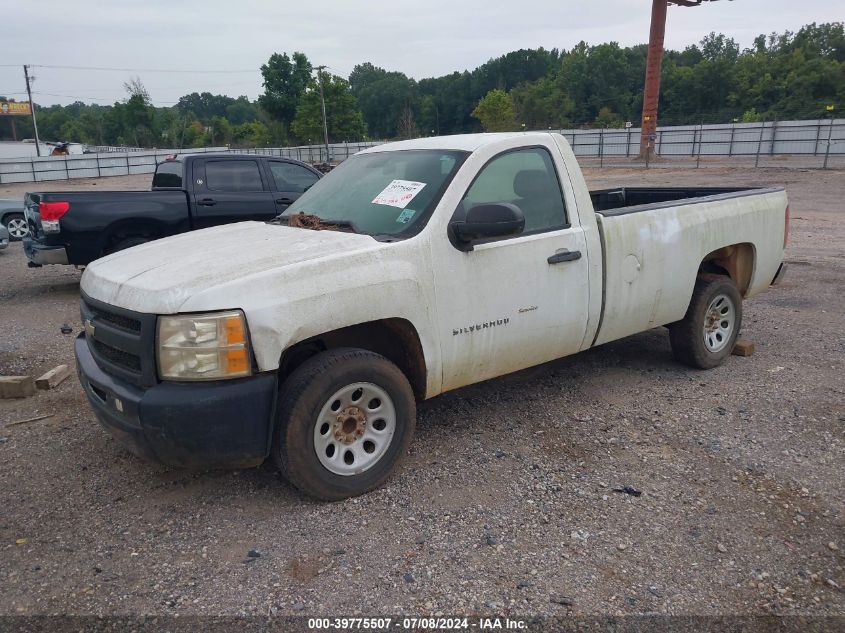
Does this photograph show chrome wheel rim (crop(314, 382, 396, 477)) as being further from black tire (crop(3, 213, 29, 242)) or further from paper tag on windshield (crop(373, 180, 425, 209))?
black tire (crop(3, 213, 29, 242))

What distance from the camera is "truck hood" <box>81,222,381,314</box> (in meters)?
3.10

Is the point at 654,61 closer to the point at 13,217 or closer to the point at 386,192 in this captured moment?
the point at 13,217

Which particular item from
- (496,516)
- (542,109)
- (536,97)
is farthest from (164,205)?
(536,97)

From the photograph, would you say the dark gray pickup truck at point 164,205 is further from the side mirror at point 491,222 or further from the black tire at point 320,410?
the side mirror at point 491,222

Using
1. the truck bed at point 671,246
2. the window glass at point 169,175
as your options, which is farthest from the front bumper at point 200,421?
the window glass at point 169,175

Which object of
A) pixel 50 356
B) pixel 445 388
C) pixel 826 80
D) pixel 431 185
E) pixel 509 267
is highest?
pixel 826 80

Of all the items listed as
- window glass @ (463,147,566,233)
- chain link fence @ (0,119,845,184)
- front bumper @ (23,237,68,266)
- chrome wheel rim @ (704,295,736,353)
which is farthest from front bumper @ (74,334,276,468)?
chain link fence @ (0,119,845,184)

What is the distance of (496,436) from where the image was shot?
429 cm

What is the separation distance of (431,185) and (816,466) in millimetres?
2768

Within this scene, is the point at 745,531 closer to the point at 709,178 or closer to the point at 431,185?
the point at 431,185

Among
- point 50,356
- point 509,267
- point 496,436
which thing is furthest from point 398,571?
point 50,356

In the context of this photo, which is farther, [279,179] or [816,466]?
[279,179]

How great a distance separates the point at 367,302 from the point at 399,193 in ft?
2.99

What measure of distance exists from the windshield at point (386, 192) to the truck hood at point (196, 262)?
23 cm
